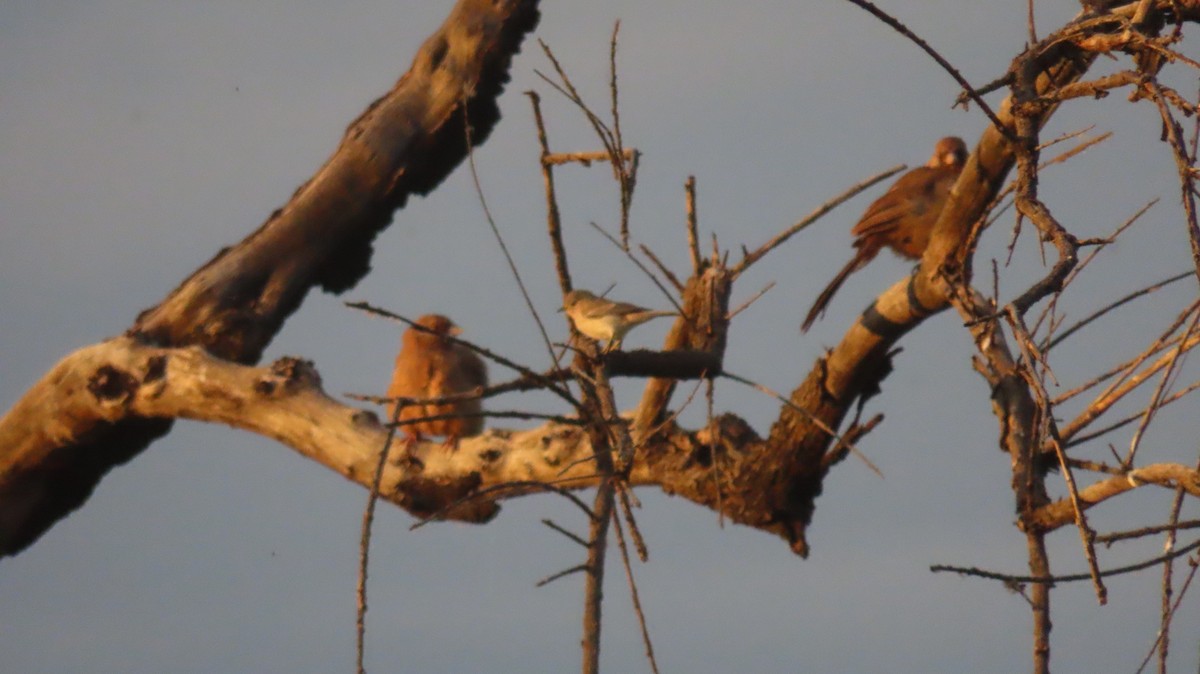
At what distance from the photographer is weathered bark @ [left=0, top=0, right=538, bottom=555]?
210 inches

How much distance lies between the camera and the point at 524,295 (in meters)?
2.62

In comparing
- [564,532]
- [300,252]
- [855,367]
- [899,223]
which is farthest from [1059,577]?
[899,223]

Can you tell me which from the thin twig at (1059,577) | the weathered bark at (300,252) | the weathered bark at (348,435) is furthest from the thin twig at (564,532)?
the weathered bark at (300,252)

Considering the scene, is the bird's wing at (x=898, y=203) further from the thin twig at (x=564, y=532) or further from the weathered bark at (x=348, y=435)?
the thin twig at (x=564, y=532)

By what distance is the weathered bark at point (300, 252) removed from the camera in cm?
534

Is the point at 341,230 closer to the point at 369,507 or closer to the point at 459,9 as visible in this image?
the point at 459,9

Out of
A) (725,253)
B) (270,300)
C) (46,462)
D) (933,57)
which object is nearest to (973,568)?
(933,57)

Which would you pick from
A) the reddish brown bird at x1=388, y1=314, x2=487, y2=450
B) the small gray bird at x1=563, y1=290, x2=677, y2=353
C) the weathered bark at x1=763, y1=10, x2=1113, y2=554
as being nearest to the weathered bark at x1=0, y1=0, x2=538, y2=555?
the small gray bird at x1=563, y1=290, x2=677, y2=353

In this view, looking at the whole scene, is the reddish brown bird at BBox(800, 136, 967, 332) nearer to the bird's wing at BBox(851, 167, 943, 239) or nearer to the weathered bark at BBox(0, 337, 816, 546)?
the bird's wing at BBox(851, 167, 943, 239)

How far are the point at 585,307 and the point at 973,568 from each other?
241 centimetres

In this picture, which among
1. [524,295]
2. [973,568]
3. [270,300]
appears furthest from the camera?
[270,300]

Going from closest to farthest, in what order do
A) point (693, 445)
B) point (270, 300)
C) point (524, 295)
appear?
point (524, 295) → point (693, 445) → point (270, 300)

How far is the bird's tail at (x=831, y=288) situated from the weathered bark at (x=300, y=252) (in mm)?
1893

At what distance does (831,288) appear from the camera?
7.08m
